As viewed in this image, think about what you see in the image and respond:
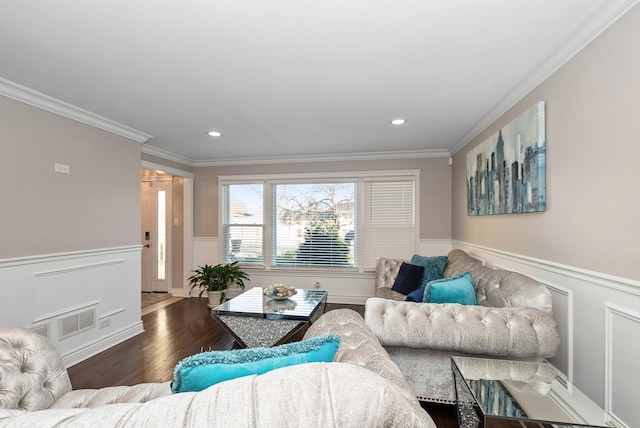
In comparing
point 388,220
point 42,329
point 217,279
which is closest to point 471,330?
point 388,220

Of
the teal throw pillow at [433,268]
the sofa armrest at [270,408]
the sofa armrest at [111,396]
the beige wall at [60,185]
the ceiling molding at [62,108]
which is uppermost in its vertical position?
the ceiling molding at [62,108]

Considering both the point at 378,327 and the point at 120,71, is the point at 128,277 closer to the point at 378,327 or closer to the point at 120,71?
the point at 120,71

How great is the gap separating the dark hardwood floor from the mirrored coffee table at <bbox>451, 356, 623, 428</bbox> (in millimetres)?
701

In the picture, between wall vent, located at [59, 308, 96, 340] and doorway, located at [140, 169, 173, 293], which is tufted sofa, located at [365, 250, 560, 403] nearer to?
wall vent, located at [59, 308, 96, 340]

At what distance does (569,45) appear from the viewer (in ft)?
5.69

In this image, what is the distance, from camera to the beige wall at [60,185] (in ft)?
7.84

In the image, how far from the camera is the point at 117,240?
337 cm

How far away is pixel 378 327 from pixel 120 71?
2440 mm

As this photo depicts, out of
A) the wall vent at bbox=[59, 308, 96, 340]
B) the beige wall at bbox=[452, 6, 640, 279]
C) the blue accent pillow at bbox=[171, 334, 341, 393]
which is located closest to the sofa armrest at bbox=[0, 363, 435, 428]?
the blue accent pillow at bbox=[171, 334, 341, 393]

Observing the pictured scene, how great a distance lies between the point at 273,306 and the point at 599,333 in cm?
240

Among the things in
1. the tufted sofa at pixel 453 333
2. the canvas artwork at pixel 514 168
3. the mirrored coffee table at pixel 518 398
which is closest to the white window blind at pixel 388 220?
the canvas artwork at pixel 514 168

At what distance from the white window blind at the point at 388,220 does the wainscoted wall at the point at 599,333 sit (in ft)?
8.53

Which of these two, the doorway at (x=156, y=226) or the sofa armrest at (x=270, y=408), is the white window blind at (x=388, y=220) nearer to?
the doorway at (x=156, y=226)

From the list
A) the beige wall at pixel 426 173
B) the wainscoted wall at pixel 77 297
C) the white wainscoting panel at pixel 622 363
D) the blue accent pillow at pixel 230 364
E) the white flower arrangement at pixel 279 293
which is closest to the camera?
the blue accent pillow at pixel 230 364
